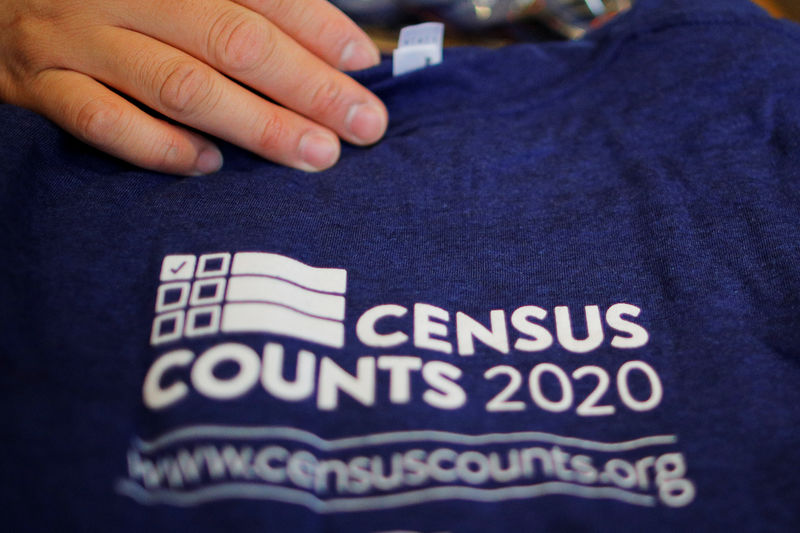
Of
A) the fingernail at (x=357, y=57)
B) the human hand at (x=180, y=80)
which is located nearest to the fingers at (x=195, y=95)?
the human hand at (x=180, y=80)

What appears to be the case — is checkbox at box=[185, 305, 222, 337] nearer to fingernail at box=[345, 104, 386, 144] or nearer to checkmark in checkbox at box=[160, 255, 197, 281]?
checkmark in checkbox at box=[160, 255, 197, 281]

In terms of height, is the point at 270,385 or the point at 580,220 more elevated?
the point at 580,220

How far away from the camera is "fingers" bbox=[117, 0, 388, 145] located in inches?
23.8

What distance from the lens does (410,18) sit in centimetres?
92

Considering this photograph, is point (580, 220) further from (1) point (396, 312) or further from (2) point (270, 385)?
(2) point (270, 385)

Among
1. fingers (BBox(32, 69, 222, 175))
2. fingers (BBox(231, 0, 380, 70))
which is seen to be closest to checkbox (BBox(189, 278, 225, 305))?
fingers (BBox(32, 69, 222, 175))

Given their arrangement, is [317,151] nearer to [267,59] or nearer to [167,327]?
[267,59]

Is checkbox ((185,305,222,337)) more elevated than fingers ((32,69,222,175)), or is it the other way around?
fingers ((32,69,222,175))

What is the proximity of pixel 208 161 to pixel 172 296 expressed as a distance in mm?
184

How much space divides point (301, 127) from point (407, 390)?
301mm

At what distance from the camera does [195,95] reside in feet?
1.93

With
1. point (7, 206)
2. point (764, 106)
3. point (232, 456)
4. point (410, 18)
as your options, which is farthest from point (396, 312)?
point (410, 18)

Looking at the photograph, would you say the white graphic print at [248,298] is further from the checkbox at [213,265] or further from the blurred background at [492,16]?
the blurred background at [492,16]

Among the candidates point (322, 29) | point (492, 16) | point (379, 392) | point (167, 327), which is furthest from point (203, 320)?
point (492, 16)
